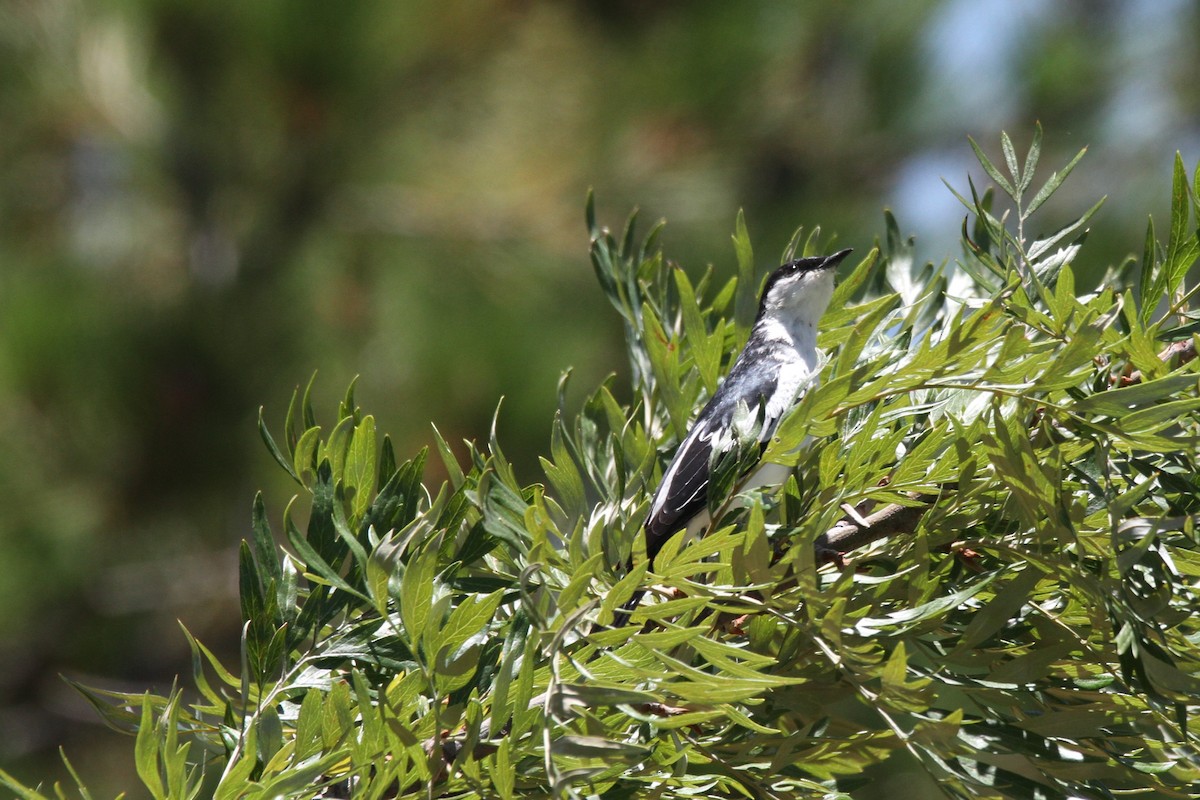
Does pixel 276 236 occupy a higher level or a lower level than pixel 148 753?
higher

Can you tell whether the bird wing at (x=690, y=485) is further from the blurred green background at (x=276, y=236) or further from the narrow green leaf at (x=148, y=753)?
the blurred green background at (x=276, y=236)

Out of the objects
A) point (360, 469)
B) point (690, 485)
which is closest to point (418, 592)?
point (360, 469)

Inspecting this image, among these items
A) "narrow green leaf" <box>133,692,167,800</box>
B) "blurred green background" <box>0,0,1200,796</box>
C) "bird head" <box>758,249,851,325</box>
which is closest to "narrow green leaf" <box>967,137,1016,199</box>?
"narrow green leaf" <box>133,692,167,800</box>

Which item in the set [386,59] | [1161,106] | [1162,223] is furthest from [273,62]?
[1161,106]

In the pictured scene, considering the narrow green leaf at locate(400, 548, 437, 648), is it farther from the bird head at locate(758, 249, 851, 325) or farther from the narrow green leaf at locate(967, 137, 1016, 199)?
the bird head at locate(758, 249, 851, 325)

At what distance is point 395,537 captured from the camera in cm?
51

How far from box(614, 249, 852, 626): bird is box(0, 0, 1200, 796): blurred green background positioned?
1810 millimetres

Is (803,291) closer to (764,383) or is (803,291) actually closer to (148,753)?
(764,383)

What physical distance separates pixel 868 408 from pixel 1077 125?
480 centimetres

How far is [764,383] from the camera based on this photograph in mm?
1487

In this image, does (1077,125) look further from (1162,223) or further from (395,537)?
(395,537)

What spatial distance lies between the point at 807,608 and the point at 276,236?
371 centimetres

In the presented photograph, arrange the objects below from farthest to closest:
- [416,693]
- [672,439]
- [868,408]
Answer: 1. [672,439]
2. [868,408]
3. [416,693]

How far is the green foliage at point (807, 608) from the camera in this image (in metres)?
0.47
